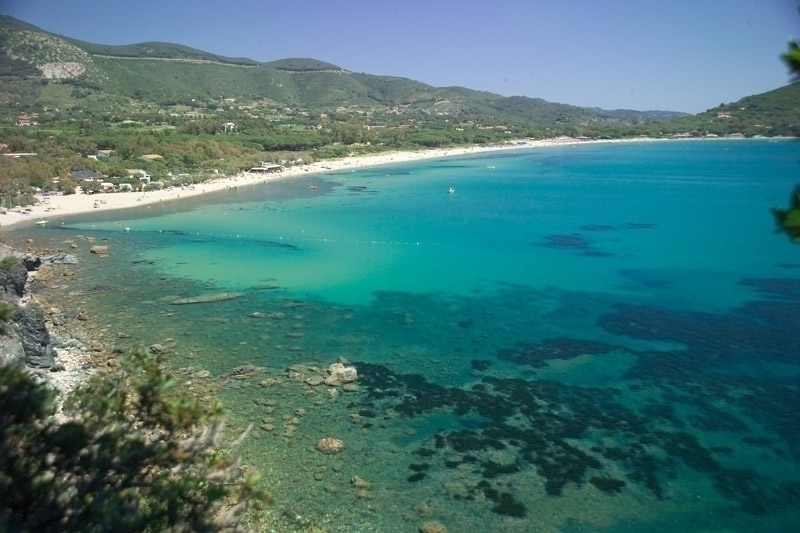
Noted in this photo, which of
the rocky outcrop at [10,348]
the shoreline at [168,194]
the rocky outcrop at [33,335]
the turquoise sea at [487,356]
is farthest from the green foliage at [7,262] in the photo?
the shoreline at [168,194]

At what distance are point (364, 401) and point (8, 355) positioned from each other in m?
10.1

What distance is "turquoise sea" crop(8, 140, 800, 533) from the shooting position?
13.8 metres

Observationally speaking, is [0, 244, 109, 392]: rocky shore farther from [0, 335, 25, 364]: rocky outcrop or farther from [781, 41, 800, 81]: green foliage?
[781, 41, 800, 81]: green foliage

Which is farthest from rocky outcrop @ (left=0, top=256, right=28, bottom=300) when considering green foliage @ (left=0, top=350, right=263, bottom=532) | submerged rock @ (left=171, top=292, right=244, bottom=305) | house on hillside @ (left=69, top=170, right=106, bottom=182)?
house on hillside @ (left=69, top=170, right=106, bottom=182)

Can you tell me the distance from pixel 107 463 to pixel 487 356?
1647 centimetres

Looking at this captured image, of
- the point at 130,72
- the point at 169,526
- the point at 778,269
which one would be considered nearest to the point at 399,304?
the point at 169,526

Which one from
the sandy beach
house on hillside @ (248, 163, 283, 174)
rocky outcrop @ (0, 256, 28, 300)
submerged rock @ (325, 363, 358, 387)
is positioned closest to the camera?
submerged rock @ (325, 363, 358, 387)

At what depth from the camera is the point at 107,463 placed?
7035mm

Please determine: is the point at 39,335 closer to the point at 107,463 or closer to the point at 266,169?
the point at 107,463

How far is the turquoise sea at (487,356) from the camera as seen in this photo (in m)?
13.8

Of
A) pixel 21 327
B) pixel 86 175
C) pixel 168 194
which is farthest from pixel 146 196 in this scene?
pixel 21 327

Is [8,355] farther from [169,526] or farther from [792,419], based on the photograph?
[792,419]

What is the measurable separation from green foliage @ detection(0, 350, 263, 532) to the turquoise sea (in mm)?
5847

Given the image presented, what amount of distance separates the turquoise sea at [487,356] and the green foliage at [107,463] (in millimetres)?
5847
